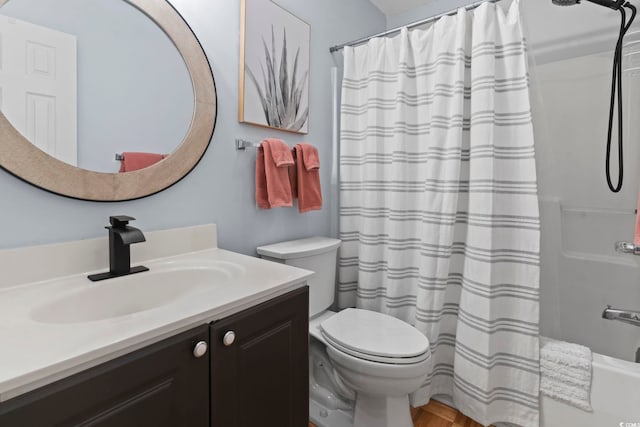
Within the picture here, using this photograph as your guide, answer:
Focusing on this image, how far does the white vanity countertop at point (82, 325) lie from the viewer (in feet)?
1.66

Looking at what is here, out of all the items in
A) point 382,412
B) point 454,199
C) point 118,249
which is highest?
point 454,199

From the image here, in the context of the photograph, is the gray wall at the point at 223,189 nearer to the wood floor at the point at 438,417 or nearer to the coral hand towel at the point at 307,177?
the coral hand towel at the point at 307,177

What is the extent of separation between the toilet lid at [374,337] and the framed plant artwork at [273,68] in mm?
983

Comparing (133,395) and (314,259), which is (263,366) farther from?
(314,259)

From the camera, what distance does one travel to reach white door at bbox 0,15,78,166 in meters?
0.86

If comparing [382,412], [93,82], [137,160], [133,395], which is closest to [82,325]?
[133,395]

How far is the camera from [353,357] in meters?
1.25

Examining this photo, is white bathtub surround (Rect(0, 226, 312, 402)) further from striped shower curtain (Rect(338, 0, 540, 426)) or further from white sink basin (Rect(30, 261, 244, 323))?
striped shower curtain (Rect(338, 0, 540, 426))

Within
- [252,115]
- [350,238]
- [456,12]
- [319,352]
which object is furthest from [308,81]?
[319,352]

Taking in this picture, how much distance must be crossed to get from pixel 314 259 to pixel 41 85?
1.15m

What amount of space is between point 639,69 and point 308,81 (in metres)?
1.67

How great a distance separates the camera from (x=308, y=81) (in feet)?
5.81

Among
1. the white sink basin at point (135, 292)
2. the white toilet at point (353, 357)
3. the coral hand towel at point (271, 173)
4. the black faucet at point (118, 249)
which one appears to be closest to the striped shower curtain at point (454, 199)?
the white toilet at point (353, 357)

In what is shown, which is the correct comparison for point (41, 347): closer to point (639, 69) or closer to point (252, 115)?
point (252, 115)
